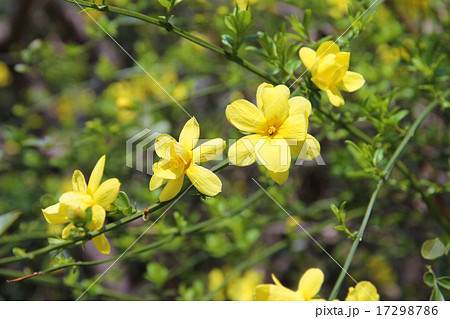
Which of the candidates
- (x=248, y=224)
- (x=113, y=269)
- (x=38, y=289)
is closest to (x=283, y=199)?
(x=248, y=224)

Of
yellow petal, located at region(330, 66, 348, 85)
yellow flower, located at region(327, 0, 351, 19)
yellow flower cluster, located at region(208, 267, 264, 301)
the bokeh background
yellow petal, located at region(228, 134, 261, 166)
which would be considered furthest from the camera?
yellow flower cluster, located at region(208, 267, 264, 301)

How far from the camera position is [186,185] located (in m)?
0.76

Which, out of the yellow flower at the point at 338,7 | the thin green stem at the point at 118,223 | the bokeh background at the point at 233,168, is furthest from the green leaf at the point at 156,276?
the yellow flower at the point at 338,7

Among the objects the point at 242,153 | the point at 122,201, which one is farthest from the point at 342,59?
the point at 122,201

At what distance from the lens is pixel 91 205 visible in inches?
29.9

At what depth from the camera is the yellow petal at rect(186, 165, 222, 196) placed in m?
0.71

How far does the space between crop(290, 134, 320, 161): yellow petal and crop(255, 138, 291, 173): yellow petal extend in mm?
24

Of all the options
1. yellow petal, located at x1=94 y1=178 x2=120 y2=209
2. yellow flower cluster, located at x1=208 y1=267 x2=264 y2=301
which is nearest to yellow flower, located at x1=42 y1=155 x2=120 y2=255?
yellow petal, located at x1=94 y1=178 x2=120 y2=209

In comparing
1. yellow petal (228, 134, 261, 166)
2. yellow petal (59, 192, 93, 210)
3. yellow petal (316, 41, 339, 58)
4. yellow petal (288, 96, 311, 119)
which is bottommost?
yellow petal (59, 192, 93, 210)

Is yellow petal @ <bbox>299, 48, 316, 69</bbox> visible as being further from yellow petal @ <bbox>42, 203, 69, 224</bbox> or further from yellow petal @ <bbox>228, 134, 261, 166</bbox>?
yellow petal @ <bbox>42, 203, 69, 224</bbox>

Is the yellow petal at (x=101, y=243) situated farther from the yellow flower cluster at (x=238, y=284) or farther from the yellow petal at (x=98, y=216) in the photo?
the yellow flower cluster at (x=238, y=284)

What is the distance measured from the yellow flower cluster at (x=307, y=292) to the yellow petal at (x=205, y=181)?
23 centimetres

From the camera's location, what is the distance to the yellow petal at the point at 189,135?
750 millimetres
